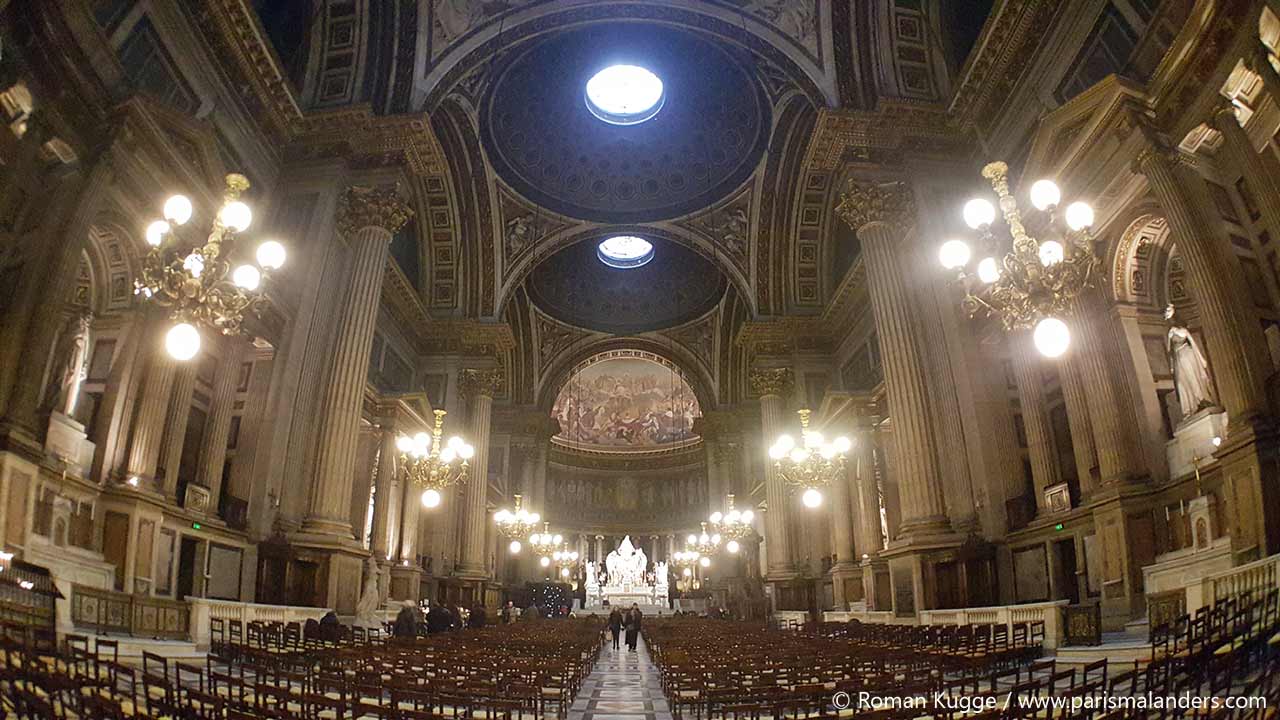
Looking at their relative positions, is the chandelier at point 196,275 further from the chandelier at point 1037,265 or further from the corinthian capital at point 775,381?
the corinthian capital at point 775,381

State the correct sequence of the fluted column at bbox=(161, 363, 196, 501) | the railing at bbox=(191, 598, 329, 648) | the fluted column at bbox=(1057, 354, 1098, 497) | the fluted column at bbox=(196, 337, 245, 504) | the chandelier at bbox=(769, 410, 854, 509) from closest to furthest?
the railing at bbox=(191, 598, 329, 648), the fluted column at bbox=(1057, 354, 1098, 497), the fluted column at bbox=(161, 363, 196, 501), the fluted column at bbox=(196, 337, 245, 504), the chandelier at bbox=(769, 410, 854, 509)

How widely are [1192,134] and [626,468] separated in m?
37.5

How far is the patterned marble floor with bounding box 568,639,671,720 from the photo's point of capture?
24.7 ft

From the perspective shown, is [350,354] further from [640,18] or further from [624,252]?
[624,252]

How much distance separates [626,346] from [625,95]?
1330cm

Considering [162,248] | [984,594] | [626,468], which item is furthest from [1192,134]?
[626,468]

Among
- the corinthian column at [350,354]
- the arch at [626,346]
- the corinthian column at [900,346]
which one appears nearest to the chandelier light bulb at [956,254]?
the corinthian column at [900,346]

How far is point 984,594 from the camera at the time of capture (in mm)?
13211

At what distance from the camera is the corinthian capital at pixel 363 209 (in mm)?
15852

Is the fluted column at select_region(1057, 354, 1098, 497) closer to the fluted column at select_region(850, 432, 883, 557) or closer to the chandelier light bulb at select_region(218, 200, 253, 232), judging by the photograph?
the fluted column at select_region(850, 432, 883, 557)

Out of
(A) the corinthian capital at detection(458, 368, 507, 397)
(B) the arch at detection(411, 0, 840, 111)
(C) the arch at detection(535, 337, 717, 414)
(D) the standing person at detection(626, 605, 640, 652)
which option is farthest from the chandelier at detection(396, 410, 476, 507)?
(C) the arch at detection(535, 337, 717, 414)

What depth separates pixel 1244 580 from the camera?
7.54 meters

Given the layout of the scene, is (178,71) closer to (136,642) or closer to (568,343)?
(136,642)

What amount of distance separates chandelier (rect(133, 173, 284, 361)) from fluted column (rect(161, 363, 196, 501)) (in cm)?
558
